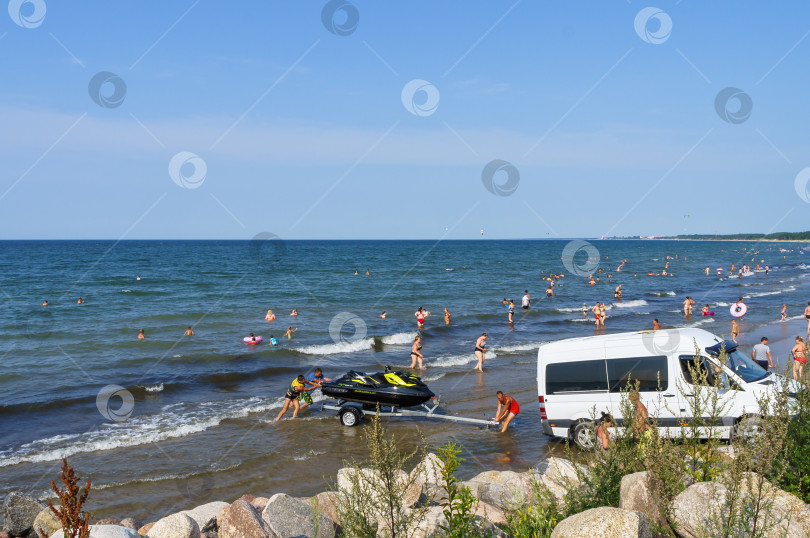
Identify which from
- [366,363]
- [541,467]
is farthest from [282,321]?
[541,467]

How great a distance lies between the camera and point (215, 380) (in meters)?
22.6

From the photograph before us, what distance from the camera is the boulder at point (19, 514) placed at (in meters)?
9.36

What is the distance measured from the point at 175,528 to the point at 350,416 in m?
8.42

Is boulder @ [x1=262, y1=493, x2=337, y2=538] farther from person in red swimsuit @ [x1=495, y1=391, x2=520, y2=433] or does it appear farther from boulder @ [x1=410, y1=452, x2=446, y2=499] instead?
person in red swimsuit @ [x1=495, y1=391, x2=520, y2=433]

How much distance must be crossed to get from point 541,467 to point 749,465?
18.0 feet

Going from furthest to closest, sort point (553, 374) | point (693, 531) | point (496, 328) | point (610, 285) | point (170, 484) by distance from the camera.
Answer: point (610, 285)
point (496, 328)
point (553, 374)
point (170, 484)
point (693, 531)

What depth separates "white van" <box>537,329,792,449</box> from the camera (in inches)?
485

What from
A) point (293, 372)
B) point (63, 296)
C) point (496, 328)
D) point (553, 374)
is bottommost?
point (553, 374)

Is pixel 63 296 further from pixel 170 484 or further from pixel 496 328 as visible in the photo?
pixel 170 484

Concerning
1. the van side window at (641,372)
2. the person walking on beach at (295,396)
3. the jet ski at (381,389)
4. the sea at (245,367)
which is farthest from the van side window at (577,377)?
the person walking on beach at (295,396)

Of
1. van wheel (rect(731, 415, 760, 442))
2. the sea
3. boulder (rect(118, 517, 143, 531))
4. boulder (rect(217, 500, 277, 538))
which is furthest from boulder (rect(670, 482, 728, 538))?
boulder (rect(118, 517, 143, 531))

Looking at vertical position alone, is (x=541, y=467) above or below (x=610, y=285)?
below

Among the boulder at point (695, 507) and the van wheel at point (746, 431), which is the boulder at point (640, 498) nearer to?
the boulder at point (695, 507)

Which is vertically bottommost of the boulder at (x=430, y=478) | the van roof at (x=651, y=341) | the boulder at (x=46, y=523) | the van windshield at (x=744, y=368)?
the boulder at (x=46, y=523)
